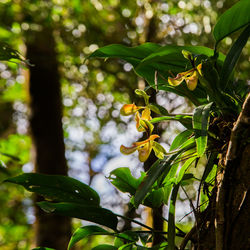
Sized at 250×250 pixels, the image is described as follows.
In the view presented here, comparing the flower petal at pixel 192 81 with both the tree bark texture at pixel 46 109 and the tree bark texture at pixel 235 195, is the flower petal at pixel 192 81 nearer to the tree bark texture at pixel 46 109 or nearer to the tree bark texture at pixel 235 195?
the tree bark texture at pixel 235 195

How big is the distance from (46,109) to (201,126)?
1.96 meters

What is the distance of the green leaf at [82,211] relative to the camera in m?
0.70

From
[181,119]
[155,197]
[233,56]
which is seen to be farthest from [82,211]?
[233,56]

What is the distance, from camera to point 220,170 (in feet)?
2.08

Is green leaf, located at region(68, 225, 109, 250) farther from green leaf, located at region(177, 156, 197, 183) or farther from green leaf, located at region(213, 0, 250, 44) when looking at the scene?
green leaf, located at region(213, 0, 250, 44)

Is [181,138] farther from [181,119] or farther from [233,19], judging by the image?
[233,19]

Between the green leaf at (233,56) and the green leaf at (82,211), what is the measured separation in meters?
0.34

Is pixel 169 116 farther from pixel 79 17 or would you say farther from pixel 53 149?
pixel 79 17

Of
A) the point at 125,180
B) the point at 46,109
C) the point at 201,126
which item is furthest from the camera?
the point at 46,109

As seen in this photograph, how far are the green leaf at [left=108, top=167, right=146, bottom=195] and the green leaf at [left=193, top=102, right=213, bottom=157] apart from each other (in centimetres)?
23

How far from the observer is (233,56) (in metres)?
0.60

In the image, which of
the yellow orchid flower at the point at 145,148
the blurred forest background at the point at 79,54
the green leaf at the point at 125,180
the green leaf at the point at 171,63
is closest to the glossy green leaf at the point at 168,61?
the green leaf at the point at 171,63

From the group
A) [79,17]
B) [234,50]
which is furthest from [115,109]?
[234,50]

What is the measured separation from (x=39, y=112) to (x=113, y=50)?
1.81 m
